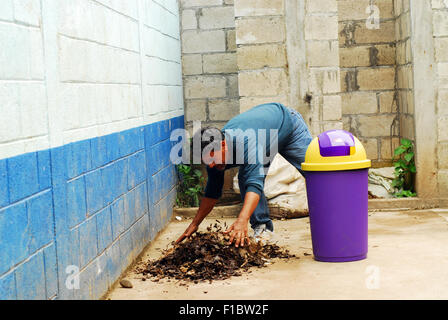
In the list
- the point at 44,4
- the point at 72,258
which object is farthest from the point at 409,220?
the point at 44,4

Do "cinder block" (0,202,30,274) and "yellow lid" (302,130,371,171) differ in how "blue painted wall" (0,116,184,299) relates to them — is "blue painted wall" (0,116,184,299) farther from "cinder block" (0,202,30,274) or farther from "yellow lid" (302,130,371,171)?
"yellow lid" (302,130,371,171)

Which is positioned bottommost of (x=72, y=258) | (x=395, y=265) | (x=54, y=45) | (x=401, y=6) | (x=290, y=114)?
(x=395, y=265)

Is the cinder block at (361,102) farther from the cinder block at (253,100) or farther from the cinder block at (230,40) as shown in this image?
the cinder block at (230,40)

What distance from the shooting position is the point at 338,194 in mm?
5285

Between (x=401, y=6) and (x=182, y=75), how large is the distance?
3.06 m

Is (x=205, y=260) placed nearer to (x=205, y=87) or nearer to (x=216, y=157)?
(x=216, y=157)

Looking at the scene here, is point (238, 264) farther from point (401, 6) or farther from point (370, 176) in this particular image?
point (401, 6)

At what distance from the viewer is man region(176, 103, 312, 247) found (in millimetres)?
5070

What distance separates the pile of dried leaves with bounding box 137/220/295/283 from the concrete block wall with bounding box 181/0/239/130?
3565mm

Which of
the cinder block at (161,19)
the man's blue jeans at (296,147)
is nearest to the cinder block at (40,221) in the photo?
the man's blue jeans at (296,147)

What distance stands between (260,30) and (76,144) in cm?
424

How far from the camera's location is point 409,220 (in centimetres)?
727

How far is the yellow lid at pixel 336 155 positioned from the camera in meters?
5.25

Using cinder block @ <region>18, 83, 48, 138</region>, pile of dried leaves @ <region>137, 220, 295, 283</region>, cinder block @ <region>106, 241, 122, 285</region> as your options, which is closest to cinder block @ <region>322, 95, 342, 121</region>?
pile of dried leaves @ <region>137, 220, 295, 283</region>
